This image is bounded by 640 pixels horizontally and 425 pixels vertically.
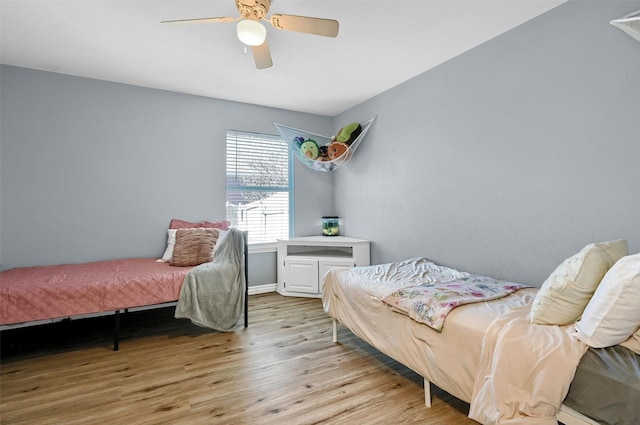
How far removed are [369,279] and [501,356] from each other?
118 centimetres

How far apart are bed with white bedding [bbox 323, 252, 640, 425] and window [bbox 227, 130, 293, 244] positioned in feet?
6.83

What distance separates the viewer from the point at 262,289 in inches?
159

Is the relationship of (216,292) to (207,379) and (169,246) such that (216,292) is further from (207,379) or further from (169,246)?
(169,246)

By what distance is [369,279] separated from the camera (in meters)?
2.45

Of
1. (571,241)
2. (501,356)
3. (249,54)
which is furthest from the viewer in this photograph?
(249,54)

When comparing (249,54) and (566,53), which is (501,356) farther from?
(249,54)

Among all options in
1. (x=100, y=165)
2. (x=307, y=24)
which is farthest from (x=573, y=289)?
(x=100, y=165)

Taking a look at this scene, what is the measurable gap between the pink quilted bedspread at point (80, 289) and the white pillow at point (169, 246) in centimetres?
34

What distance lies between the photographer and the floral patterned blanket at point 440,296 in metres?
1.72

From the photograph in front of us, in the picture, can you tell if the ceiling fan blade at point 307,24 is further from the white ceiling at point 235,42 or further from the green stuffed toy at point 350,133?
the green stuffed toy at point 350,133

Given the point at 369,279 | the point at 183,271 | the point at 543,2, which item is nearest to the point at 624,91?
the point at 543,2

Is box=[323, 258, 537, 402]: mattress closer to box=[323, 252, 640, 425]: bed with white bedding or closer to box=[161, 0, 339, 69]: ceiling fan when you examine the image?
box=[323, 252, 640, 425]: bed with white bedding

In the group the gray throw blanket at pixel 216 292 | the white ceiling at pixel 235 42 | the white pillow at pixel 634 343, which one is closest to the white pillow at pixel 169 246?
the gray throw blanket at pixel 216 292

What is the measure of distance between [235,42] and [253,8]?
2.25ft
